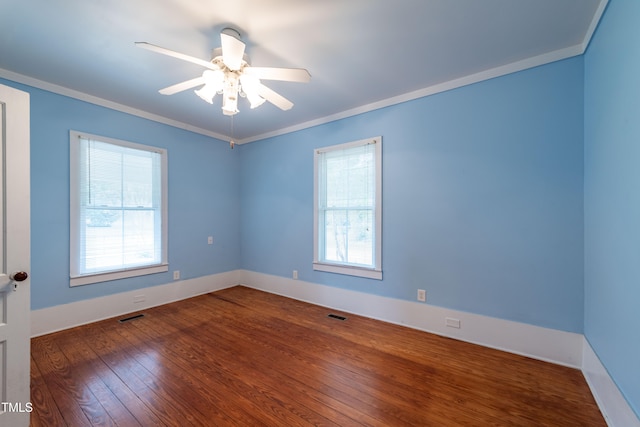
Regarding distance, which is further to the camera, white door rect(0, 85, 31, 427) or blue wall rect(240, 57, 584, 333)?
blue wall rect(240, 57, 584, 333)

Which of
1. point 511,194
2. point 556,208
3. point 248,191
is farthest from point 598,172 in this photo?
point 248,191

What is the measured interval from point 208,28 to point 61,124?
2223mm

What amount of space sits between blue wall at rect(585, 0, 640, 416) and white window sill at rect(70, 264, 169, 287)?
4469 millimetres

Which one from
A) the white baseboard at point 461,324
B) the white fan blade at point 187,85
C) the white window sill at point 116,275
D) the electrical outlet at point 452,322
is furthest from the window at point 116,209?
the electrical outlet at point 452,322

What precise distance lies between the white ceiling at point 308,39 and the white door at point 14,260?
2.82 ft

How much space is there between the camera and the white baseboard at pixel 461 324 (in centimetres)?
221

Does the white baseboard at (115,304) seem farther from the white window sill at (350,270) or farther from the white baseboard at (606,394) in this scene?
the white baseboard at (606,394)

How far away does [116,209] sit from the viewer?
10.7ft

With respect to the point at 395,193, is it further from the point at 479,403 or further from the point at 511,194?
the point at 479,403

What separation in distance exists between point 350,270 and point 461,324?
4.39ft

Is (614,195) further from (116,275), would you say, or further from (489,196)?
(116,275)

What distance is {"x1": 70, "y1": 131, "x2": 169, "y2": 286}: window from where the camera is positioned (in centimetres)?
299

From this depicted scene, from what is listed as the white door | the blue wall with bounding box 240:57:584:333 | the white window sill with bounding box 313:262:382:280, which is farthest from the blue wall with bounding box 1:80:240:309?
the blue wall with bounding box 240:57:584:333

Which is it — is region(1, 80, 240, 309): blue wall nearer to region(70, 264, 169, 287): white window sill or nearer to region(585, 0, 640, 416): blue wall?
region(70, 264, 169, 287): white window sill
